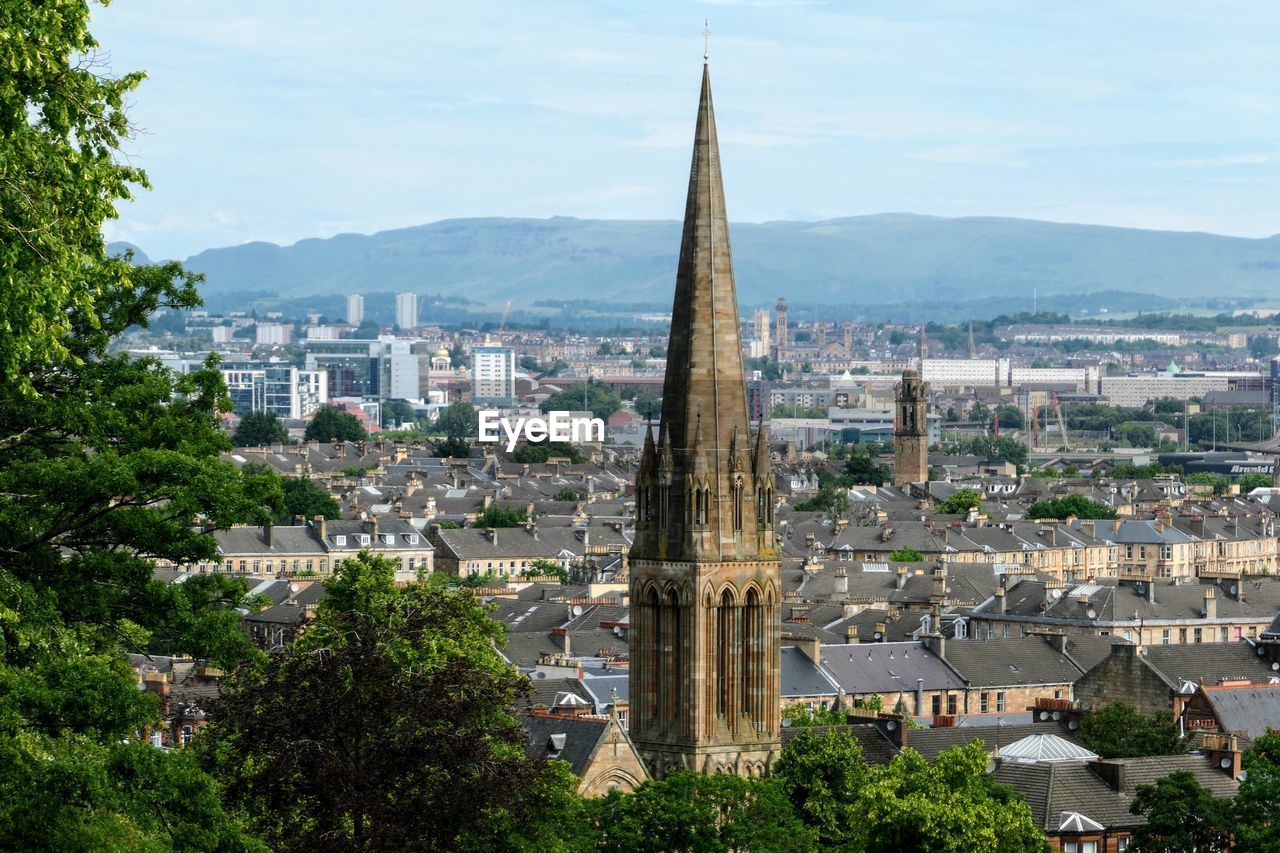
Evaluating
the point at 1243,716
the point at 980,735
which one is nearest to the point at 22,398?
the point at 980,735

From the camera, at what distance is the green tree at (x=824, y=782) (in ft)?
201

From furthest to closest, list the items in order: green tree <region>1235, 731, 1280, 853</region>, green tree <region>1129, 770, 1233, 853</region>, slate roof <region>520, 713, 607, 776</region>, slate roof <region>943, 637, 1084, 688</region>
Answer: slate roof <region>943, 637, 1084, 688</region>
slate roof <region>520, 713, 607, 776</region>
green tree <region>1129, 770, 1233, 853</region>
green tree <region>1235, 731, 1280, 853</region>

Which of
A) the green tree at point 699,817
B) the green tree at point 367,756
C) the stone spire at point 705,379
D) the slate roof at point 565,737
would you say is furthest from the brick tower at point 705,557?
the green tree at point 367,756

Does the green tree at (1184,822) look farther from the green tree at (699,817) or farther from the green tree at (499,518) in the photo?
the green tree at (499,518)

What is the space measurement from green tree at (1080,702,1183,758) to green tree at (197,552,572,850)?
29385 millimetres

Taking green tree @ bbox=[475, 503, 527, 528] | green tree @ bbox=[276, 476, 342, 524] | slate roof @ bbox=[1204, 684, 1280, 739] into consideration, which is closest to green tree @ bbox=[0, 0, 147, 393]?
slate roof @ bbox=[1204, 684, 1280, 739]

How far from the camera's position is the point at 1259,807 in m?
60.8

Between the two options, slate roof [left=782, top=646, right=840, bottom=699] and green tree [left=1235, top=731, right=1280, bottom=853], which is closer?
green tree [left=1235, top=731, right=1280, bottom=853]

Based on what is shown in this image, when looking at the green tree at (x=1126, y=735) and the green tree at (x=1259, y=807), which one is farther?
the green tree at (x=1126, y=735)

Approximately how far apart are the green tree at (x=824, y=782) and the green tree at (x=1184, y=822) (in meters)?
6.06

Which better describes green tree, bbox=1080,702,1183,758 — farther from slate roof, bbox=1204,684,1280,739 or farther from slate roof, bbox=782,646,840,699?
slate roof, bbox=782,646,840,699

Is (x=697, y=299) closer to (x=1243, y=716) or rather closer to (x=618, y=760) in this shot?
(x=618, y=760)

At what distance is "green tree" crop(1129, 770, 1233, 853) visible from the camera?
2440 inches

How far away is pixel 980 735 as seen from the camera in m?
75.2
